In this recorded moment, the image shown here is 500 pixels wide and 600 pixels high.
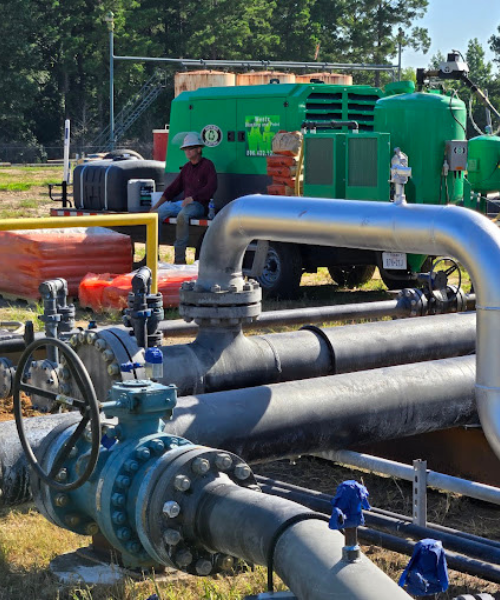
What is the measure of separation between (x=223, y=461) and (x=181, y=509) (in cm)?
23

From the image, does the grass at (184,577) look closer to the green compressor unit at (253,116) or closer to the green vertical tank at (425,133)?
the green vertical tank at (425,133)

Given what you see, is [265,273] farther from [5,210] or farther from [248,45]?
[248,45]

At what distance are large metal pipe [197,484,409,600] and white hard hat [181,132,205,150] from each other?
978 centimetres

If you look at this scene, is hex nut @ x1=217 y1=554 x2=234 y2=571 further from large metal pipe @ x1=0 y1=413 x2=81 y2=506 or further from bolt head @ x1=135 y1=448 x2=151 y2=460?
large metal pipe @ x1=0 y1=413 x2=81 y2=506

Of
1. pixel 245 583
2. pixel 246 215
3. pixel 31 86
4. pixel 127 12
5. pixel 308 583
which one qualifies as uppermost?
pixel 127 12

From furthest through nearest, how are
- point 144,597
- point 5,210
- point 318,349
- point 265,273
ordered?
point 5,210 → point 265,273 → point 318,349 → point 144,597

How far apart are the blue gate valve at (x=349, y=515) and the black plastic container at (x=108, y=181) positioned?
38.6 ft

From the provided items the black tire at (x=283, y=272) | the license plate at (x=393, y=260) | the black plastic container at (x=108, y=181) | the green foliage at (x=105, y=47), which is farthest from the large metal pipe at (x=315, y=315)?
the green foliage at (x=105, y=47)

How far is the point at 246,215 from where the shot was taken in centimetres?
544

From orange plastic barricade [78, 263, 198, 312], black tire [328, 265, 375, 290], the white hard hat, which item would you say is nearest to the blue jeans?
the white hard hat

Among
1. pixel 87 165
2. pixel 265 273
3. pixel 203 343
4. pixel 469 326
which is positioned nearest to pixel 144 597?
pixel 203 343

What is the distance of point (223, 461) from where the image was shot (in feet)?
12.6

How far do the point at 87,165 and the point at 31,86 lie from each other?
44.7 meters

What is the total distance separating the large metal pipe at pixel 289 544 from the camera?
311 cm
